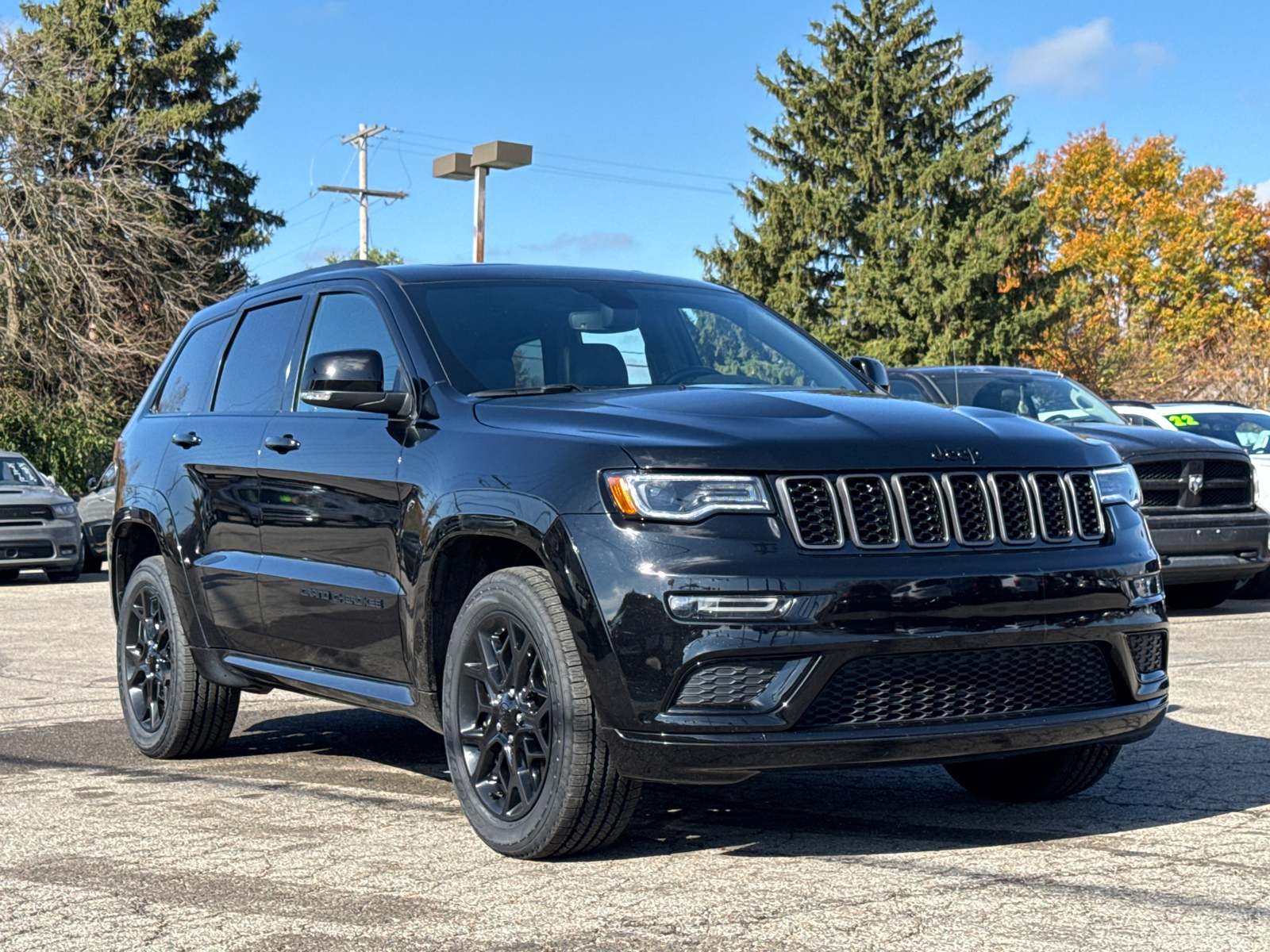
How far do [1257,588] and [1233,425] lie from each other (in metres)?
2.12

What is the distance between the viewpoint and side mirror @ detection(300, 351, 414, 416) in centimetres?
521

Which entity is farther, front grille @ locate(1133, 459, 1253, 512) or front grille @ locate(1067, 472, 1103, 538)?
front grille @ locate(1133, 459, 1253, 512)

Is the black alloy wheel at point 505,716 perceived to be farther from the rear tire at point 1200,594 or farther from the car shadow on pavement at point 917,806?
the rear tire at point 1200,594

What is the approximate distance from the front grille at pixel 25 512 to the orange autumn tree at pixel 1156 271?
33.9m

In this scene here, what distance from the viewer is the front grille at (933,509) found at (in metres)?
4.30

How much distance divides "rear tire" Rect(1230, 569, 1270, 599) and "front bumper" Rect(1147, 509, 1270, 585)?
1.94 meters

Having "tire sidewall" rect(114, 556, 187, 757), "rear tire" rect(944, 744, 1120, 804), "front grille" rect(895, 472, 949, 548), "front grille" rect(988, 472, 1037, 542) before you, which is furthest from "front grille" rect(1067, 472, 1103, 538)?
"tire sidewall" rect(114, 556, 187, 757)

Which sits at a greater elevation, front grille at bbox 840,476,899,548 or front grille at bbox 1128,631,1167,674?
front grille at bbox 840,476,899,548

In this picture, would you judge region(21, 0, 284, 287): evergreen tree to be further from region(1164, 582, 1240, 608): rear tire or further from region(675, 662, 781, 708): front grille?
region(675, 662, 781, 708): front grille

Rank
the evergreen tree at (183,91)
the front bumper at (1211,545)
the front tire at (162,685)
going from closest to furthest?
the front tire at (162,685) < the front bumper at (1211,545) < the evergreen tree at (183,91)

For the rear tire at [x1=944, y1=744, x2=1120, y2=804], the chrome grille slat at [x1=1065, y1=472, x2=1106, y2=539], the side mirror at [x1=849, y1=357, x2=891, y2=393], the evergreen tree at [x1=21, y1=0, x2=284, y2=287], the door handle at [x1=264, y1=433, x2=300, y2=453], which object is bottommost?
the rear tire at [x1=944, y1=744, x2=1120, y2=804]

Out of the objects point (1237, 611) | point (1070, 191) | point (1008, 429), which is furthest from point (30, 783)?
point (1070, 191)

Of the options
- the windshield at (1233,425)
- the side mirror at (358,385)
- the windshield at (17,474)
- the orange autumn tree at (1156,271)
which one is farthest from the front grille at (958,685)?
the orange autumn tree at (1156,271)

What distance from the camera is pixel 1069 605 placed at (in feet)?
14.9
